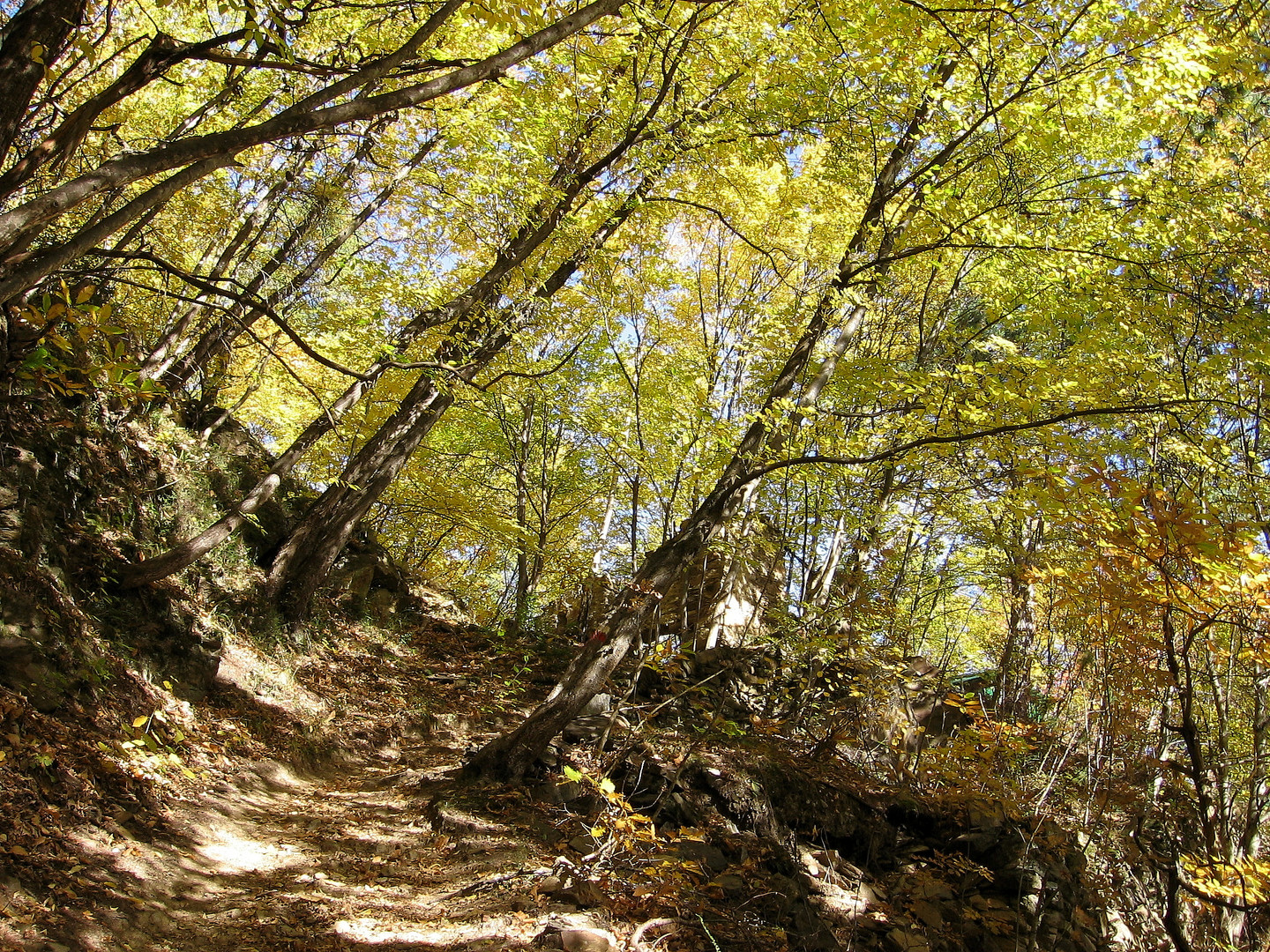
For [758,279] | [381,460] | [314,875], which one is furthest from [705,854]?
[758,279]

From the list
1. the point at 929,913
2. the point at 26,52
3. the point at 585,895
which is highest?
the point at 26,52

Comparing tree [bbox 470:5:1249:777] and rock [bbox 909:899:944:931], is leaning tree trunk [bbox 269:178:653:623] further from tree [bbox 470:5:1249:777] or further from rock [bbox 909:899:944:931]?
rock [bbox 909:899:944:931]

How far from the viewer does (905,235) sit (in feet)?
25.3

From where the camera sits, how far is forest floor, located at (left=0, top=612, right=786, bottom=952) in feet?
12.3

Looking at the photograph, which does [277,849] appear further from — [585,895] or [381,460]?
[381,460]

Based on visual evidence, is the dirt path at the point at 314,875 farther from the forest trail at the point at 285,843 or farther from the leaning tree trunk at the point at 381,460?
the leaning tree trunk at the point at 381,460

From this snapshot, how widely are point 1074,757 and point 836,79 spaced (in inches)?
276

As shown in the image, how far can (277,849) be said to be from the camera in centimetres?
512

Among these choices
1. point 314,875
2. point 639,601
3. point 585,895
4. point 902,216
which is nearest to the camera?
point 585,895

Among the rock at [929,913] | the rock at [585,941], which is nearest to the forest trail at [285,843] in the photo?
the rock at [585,941]

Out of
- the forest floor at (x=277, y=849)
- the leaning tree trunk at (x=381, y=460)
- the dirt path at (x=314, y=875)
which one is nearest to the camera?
the forest floor at (x=277, y=849)

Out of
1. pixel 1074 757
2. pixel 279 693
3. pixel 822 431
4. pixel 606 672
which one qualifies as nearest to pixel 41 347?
pixel 279 693

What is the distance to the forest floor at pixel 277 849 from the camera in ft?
12.3

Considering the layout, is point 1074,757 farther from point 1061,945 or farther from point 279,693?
point 279,693
